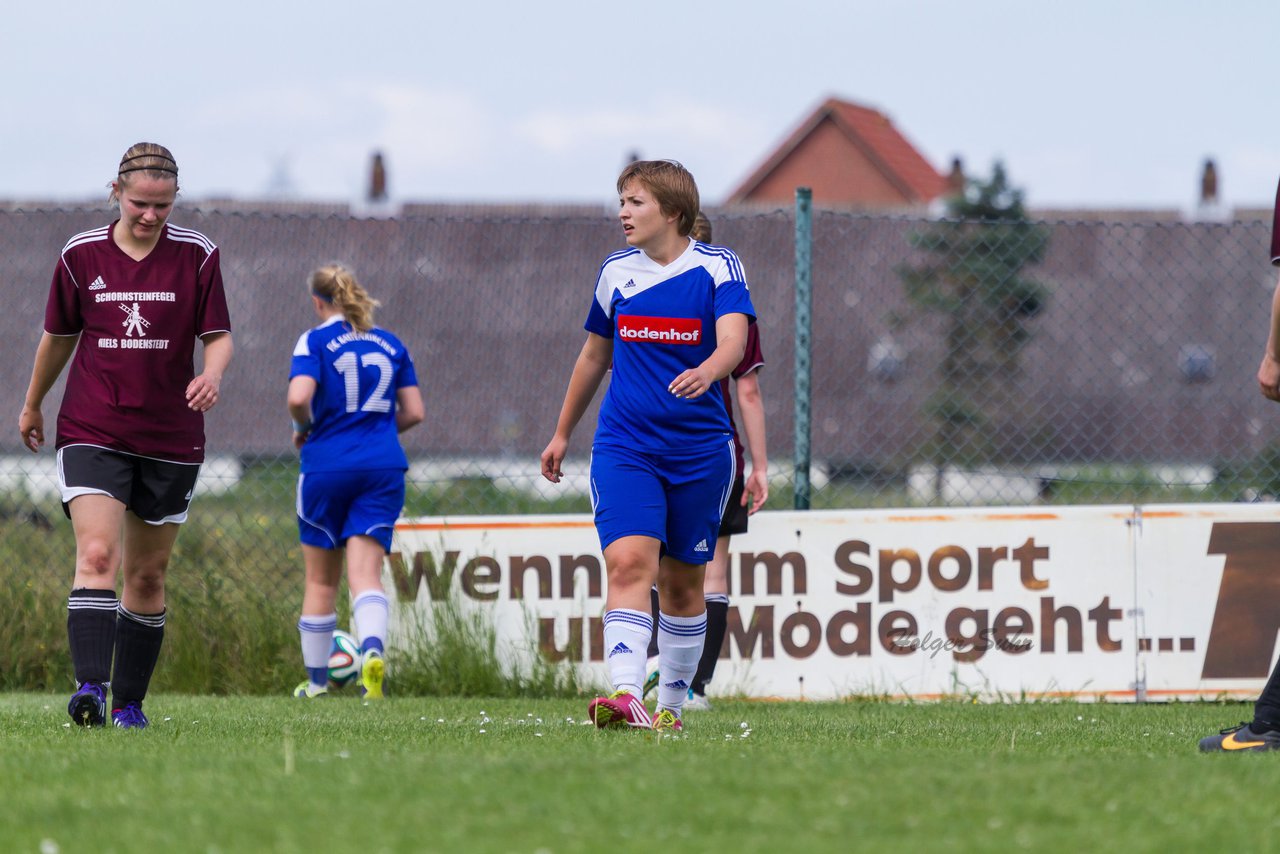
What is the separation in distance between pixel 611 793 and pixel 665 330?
2.09 m

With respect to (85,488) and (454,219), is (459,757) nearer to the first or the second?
(85,488)

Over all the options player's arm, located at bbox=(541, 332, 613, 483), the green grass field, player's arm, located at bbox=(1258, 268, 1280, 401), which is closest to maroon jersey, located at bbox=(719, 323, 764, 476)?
player's arm, located at bbox=(541, 332, 613, 483)

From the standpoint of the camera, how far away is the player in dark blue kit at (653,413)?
5074 mm

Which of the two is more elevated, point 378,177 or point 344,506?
point 378,177

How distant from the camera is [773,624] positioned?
7.81 metres

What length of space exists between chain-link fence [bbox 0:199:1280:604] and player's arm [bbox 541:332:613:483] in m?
5.56

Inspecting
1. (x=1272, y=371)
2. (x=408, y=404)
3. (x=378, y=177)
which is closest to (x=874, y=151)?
(x=378, y=177)

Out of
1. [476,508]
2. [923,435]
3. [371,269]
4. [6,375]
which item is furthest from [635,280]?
[6,375]

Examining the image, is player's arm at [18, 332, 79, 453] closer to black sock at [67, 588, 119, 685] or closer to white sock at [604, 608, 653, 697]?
black sock at [67, 588, 119, 685]

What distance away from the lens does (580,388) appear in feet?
17.9

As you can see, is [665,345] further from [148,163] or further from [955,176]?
[955,176]

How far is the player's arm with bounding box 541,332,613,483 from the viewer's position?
17.7 ft

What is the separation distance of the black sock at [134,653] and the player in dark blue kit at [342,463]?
1.95 m

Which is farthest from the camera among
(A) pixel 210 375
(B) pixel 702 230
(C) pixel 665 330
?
(B) pixel 702 230
